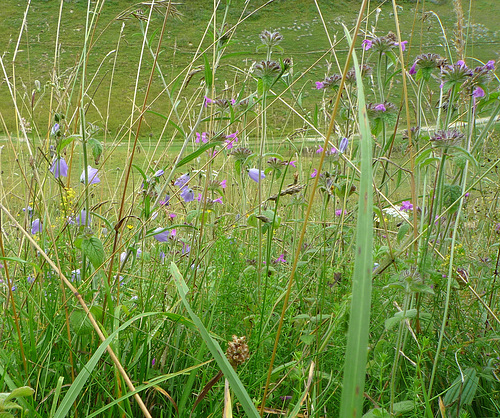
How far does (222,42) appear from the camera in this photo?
0.84 m

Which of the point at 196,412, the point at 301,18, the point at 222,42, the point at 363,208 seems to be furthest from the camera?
the point at 301,18

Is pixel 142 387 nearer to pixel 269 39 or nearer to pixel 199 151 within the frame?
pixel 199 151

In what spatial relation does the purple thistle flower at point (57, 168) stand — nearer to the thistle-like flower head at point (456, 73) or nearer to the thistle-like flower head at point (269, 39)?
the thistle-like flower head at point (269, 39)

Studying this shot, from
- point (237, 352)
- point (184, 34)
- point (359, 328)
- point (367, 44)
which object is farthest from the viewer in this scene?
point (184, 34)

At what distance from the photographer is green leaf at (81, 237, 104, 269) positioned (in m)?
0.68

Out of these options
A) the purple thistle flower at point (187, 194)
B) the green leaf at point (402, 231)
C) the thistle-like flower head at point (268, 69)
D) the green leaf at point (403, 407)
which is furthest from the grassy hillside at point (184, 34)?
the green leaf at point (403, 407)

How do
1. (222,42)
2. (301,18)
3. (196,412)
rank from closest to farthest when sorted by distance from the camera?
(196,412), (222,42), (301,18)

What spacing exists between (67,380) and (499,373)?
700mm

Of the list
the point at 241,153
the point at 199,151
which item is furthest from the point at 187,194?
the point at 199,151

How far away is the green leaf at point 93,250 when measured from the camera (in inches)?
26.6

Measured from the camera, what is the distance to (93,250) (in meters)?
0.69

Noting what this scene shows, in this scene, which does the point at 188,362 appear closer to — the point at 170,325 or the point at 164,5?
the point at 170,325

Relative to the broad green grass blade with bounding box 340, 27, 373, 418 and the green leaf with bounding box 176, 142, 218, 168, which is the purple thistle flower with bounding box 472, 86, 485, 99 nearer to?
the green leaf with bounding box 176, 142, 218, 168

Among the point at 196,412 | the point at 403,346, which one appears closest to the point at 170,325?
the point at 196,412
